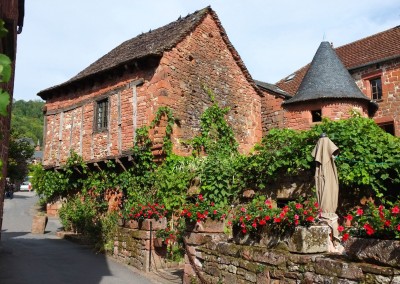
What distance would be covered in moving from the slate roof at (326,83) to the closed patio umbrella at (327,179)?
9.79 meters

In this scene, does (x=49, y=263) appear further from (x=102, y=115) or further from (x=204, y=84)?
(x=204, y=84)

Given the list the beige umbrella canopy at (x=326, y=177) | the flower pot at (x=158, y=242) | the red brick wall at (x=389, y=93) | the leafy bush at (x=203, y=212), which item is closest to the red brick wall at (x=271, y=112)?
the red brick wall at (x=389, y=93)

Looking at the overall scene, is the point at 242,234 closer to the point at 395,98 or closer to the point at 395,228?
the point at 395,228

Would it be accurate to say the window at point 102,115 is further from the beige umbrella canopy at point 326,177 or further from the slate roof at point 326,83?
the beige umbrella canopy at point 326,177

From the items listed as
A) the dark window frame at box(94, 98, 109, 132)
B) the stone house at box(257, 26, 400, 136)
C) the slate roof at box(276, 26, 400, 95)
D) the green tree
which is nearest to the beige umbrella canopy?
the dark window frame at box(94, 98, 109, 132)

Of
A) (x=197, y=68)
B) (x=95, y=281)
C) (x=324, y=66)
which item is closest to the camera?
(x=95, y=281)

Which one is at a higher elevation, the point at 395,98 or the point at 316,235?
the point at 395,98

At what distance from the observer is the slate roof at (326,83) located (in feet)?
50.4

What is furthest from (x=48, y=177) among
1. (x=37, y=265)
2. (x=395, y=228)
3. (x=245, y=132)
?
(x=395, y=228)

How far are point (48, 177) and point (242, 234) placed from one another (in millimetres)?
11449

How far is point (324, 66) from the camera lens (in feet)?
55.2

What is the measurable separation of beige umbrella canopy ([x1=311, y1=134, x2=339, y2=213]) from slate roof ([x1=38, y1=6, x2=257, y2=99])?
710cm

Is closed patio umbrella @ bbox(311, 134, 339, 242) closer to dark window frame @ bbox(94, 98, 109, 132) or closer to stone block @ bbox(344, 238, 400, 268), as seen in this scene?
stone block @ bbox(344, 238, 400, 268)

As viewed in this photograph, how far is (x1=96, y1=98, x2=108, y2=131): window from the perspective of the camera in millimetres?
13328
